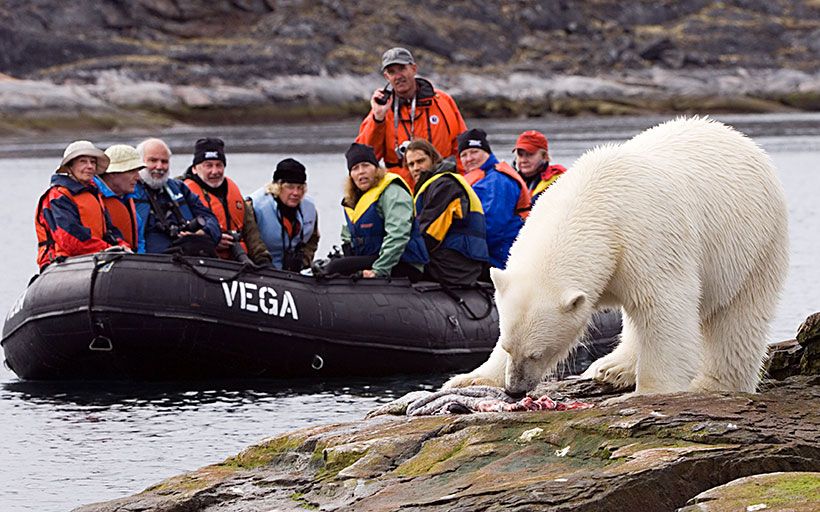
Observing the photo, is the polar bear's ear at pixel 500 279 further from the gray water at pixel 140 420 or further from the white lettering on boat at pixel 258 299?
the white lettering on boat at pixel 258 299

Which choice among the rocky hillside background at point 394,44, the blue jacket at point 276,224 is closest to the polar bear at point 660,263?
the blue jacket at point 276,224

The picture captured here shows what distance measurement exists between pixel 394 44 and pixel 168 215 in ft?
264

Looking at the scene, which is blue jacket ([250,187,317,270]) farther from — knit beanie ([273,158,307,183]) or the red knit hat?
the red knit hat

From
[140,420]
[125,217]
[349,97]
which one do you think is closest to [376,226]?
[125,217]

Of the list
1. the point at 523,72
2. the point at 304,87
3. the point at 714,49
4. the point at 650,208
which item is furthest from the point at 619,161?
the point at 714,49

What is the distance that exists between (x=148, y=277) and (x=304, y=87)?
71.3 metres

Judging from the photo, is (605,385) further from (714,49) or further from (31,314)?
(714,49)

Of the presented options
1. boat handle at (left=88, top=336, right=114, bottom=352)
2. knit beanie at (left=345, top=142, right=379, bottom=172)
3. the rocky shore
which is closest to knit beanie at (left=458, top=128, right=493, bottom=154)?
knit beanie at (left=345, top=142, right=379, bottom=172)

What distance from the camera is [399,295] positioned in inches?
490

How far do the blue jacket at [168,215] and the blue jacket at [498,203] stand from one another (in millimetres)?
2395

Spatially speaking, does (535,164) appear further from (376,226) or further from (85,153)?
(85,153)

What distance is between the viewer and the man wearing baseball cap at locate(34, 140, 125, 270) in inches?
461

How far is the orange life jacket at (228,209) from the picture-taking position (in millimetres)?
12688

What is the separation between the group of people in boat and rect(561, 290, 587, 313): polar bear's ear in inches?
186
